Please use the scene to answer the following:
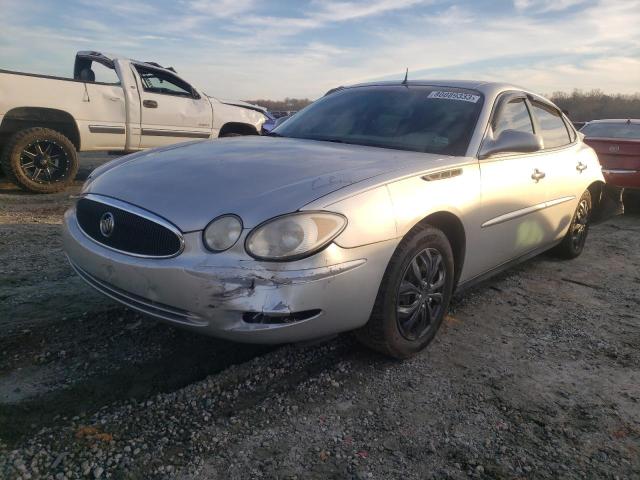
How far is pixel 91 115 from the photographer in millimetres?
7391

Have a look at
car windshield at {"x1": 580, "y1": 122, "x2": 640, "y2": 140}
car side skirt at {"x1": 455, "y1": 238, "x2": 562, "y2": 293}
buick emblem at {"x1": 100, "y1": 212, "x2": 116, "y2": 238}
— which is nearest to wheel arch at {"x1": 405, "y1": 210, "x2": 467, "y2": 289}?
car side skirt at {"x1": 455, "y1": 238, "x2": 562, "y2": 293}

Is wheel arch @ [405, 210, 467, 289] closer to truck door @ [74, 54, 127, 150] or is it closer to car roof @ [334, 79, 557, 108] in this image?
car roof @ [334, 79, 557, 108]

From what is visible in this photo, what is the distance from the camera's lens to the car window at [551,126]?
4.27 metres

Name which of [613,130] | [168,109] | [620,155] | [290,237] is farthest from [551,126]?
[168,109]

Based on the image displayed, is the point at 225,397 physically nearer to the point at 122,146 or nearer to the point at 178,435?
the point at 178,435

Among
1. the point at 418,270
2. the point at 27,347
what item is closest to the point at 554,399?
the point at 418,270

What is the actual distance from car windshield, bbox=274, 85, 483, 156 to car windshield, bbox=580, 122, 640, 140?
5376 millimetres

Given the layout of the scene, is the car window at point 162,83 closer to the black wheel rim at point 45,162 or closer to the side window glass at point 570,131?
the black wheel rim at point 45,162

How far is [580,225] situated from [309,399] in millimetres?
3711

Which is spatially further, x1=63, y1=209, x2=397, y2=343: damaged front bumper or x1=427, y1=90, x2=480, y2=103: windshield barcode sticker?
x1=427, y1=90, x2=480, y2=103: windshield barcode sticker

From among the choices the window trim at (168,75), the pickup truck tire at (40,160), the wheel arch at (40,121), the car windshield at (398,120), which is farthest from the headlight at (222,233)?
the window trim at (168,75)

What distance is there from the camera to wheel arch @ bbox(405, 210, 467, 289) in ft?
9.42

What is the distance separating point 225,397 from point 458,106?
7.91 ft

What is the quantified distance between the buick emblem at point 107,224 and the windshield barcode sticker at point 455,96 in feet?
7.56
